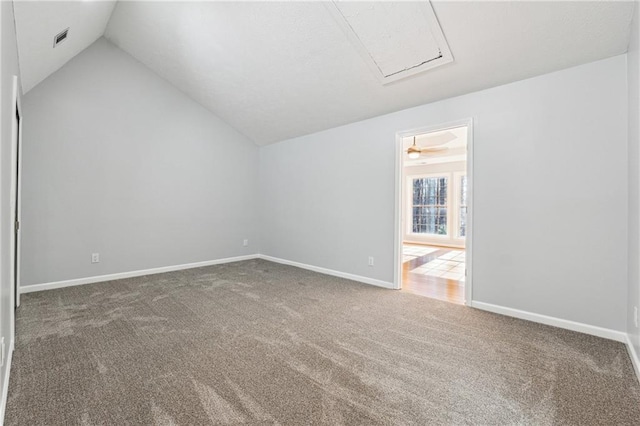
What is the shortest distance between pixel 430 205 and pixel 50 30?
27.2ft

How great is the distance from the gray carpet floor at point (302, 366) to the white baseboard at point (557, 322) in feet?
0.27

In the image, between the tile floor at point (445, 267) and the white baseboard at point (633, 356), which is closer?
the white baseboard at point (633, 356)

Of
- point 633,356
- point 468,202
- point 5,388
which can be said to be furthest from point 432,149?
point 5,388

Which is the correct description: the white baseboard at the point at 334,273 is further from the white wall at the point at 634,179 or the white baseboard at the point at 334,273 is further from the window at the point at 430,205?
the window at the point at 430,205

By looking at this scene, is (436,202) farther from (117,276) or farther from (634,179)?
(117,276)

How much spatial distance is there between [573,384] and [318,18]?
3452 mm

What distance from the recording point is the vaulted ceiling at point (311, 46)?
2.29m

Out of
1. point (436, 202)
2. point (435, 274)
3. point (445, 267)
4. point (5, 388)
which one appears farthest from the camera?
point (436, 202)

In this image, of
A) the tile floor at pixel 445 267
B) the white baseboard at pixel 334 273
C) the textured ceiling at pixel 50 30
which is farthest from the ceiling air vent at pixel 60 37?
the tile floor at pixel 445 267

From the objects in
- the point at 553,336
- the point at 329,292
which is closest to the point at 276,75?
the point at 329,292

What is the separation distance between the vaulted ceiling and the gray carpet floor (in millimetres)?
2389

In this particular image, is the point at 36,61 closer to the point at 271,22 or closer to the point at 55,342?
the point at 271,22

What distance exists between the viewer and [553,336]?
243 centimetres

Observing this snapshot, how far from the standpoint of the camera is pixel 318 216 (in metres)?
4.79
